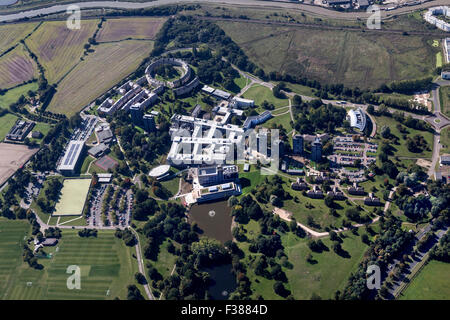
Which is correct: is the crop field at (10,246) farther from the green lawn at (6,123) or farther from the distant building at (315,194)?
the distant building at (315,194)

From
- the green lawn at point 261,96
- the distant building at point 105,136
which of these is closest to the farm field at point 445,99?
the green lawn at point 261,96

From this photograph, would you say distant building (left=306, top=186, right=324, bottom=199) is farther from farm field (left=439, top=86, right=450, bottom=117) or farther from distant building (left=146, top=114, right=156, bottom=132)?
distant building (left=146, top=114, right=156, bottom=132)

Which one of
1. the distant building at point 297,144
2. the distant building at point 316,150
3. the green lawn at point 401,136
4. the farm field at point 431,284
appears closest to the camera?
the farm field at point 431,284

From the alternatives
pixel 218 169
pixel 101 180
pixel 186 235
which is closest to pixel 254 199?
pixel 218 169

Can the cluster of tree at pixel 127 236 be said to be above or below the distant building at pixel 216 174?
below

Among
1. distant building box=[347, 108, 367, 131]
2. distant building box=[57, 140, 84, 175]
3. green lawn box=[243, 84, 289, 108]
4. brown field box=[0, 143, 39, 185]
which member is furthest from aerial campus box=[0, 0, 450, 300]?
green lawn box=[243, 84, 289, 108]

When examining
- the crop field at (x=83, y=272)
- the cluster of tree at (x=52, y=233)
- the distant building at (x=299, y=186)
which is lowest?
the crop field at (x=83, y=272)

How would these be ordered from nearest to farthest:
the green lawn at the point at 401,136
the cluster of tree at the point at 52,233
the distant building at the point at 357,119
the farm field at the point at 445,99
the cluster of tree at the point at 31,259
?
the cluster of tree at the point at 31,259 → the cluster of tree at the point at 52,233 → the green lawn at the point at 401,136 → the distant building at the point at 357,119 → the farm field at the point at 445,99
